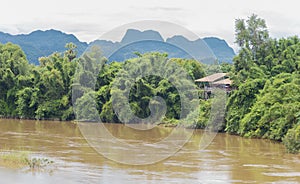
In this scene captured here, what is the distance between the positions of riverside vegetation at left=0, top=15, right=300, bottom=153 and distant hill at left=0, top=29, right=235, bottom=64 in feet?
8.28

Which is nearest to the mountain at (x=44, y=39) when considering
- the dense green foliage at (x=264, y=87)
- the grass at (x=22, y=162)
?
the dense green foliage at (x=264, y=87)

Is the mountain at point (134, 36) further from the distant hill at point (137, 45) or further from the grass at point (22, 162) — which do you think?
the grass at point (22, 162)

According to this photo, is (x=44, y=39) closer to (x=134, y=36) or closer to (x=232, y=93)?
(x=232, y=93)

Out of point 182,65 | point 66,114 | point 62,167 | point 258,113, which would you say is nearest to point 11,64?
point 66,114

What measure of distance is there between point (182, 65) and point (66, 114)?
8.50 metres

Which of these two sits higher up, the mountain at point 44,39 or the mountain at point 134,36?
the mountain at point 44,39

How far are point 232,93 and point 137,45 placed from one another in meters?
7.64

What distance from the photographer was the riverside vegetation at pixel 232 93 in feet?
78.4

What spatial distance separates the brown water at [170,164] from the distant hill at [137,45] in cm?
383

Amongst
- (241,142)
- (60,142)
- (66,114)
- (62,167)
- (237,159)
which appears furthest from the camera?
(66,114)

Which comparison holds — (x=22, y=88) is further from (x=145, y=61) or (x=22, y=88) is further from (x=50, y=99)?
(x=145, y=61)

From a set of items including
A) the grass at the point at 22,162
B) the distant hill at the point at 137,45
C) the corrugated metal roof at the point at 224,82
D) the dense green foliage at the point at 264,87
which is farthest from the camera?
the corrugated metal roof at the point at 224,82

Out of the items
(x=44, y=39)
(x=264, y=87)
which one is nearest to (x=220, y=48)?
(x=264, y=87)

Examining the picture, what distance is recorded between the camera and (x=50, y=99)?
3612 centimetres
